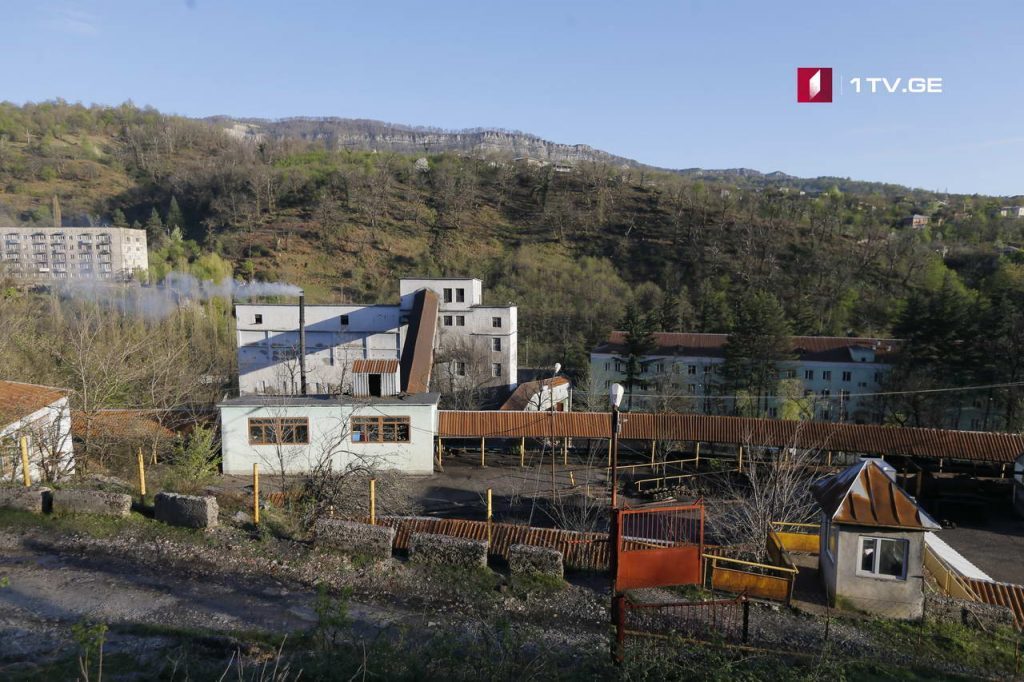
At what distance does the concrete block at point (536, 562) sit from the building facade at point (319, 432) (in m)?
8.71

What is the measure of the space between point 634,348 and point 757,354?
6.12 m

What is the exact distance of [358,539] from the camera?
8.79m

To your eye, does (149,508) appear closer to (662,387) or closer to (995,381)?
(662,387)

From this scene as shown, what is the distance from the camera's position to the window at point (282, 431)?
1680 centimetres

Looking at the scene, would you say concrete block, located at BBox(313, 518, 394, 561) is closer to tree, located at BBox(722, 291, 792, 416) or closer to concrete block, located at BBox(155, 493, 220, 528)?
concrete block, located at BBox(155, 493, 220, 528)

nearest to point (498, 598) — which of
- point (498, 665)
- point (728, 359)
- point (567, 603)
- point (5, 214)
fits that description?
point (567, 603)

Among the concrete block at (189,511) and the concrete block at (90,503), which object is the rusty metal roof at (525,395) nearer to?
Result: the concrete block at (189,511)

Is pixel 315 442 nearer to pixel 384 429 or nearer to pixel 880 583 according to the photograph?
pixel 384 429

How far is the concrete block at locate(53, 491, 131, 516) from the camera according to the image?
361 inches

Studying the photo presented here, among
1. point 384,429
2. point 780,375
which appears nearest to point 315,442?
point 384,429

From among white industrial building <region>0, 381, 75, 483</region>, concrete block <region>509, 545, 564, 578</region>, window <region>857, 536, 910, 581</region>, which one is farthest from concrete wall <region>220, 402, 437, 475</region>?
window <region>857, 536, 910, 581</region>

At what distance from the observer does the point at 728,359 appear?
1190 inches

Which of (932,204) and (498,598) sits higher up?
(932,204)

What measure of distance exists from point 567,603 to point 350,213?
69.9 meters
